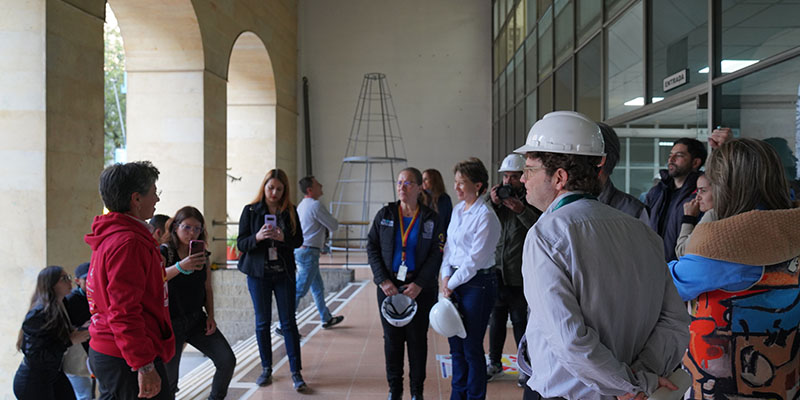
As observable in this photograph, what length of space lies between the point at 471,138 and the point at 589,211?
13.6m

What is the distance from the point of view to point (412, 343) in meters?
3.55

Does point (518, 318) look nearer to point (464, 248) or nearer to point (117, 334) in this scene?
point (464, 248)

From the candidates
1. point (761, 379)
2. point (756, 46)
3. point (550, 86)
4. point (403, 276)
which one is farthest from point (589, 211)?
point (550, 86)

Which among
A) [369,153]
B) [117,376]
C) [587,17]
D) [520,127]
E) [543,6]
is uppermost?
[543,6]

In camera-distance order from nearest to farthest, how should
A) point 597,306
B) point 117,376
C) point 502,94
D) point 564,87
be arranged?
point 597,306 → point 117,376 → point 564,87 → point 502,94

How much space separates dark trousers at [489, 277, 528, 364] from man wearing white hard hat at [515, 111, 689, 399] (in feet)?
8.55

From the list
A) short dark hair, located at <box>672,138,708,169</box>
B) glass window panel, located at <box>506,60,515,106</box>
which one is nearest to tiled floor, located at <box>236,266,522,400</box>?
short dark hair, located at <box>672,138,708,169</box>

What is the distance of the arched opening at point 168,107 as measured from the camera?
27.8 ft

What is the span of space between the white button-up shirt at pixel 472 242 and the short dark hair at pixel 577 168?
178cm

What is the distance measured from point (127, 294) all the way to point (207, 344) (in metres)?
1.36

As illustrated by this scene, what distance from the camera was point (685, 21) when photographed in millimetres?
4395

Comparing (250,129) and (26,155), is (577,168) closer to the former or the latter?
(26,155)

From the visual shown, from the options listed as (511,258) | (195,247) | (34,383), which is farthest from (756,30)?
(34,383)

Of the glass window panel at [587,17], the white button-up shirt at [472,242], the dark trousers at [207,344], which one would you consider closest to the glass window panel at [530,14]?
the glass window panel at [587,17]
